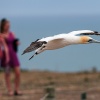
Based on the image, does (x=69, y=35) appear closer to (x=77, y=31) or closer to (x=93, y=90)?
(x=77, y=31)

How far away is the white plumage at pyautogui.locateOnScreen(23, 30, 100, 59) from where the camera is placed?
1195mm

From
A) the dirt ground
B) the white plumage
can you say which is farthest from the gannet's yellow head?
the dirt ground

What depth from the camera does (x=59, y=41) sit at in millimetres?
1233

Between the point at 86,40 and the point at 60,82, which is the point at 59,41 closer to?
the point at 86,40

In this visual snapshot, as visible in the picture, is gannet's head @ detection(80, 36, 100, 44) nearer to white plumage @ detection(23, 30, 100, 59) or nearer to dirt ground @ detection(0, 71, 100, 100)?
white plumage @ detection(23, 30, 100, 59)

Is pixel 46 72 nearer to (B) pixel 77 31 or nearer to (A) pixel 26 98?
(A) pixel 26 98

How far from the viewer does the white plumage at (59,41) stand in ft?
3.92

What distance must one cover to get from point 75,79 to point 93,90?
2.76 m

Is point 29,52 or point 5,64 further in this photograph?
point 5,64

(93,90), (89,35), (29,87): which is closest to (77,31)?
(89,35)

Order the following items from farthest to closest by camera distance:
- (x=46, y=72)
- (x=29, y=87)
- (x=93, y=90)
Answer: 1. (x=46, y=72)
2. (x=29, y=87)
3. (x=93, y=90)

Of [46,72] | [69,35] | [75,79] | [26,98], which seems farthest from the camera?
[46,72]

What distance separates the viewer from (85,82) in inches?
452

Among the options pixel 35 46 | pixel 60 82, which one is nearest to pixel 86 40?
pixel 35 46
